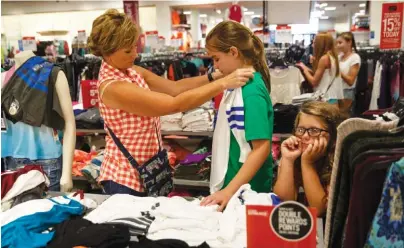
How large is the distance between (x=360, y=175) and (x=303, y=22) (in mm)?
5138

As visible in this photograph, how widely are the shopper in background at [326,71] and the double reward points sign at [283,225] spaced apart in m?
3.80

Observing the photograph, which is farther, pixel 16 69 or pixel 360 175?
pixel 16 69

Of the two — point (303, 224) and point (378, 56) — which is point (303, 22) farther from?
point (303, 224)

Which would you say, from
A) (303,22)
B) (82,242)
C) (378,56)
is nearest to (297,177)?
(82,242)

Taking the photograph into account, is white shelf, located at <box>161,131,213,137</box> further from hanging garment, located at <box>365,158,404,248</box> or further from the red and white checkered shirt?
hanging garment, located at <box>365,158,404,248</box>

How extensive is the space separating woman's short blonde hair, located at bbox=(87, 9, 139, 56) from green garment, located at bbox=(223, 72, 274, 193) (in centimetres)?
56

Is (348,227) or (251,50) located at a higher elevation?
(251,50)

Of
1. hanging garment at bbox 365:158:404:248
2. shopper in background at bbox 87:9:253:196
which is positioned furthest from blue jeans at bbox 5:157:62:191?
hanging garment at bbox 365:158:404:248

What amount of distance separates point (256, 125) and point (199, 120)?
2.15 meters

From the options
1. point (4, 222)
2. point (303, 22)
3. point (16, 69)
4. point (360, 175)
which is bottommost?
point (4, 222)

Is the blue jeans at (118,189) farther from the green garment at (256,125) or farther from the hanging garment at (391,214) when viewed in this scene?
the hanging garment at (391,214)

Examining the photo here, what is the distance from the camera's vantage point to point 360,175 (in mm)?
1156

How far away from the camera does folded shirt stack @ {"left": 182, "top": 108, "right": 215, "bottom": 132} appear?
12.8 ft

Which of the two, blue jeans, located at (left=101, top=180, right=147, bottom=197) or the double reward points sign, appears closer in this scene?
the double reward points sign
